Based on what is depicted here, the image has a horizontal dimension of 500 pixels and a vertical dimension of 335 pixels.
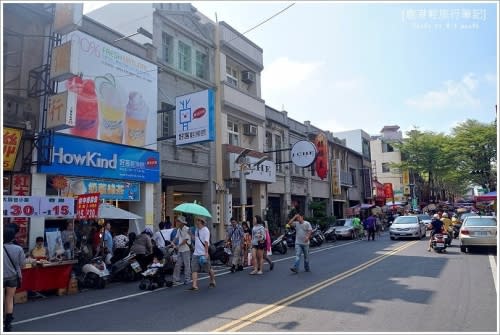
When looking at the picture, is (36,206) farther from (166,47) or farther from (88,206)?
(166,47)

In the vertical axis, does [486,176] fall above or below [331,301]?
above

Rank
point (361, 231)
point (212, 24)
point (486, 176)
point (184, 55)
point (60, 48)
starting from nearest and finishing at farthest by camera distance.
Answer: point (60, 48) → point (184, 55) → point (212, 24) → point (361, 231) → point (486, 176)

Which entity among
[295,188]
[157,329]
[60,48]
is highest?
[60,48]

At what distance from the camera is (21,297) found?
9.12 m

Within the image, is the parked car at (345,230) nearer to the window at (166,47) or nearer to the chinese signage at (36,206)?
the window at (166,47)

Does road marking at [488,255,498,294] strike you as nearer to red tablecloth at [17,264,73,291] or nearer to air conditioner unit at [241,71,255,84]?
red tablecloth at [17,264,73,291]

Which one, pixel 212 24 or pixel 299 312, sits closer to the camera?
pixel 299 312

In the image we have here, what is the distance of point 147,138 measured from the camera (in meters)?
16.9

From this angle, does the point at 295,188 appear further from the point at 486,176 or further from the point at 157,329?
the point at 157,329

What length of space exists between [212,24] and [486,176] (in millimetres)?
28785

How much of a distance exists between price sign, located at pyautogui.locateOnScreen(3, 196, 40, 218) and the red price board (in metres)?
1.12

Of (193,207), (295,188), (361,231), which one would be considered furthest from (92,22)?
(361,231)

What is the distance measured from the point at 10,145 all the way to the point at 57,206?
2.86m

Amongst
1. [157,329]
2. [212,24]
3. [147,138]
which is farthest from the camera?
[212,24]
